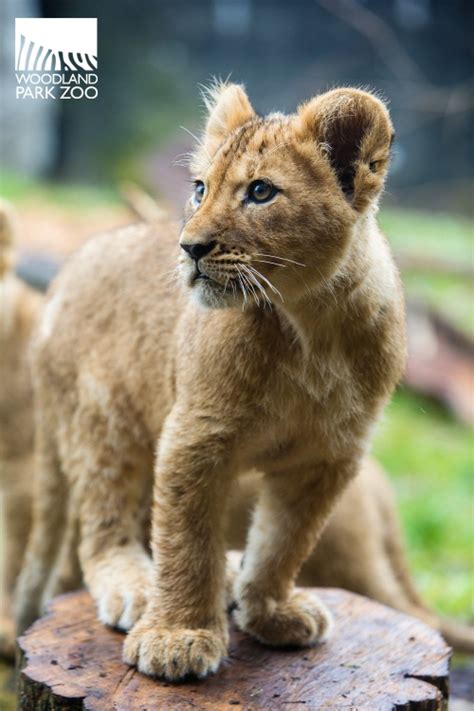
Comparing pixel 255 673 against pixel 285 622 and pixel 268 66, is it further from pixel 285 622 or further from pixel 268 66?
pixel 268 66

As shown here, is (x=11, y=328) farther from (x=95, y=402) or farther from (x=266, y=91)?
(x=266, y=91)

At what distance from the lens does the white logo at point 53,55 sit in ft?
12.4

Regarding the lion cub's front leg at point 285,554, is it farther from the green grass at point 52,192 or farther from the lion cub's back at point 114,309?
the green grass at point 52,192

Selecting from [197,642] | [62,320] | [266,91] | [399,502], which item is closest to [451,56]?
[266,91]

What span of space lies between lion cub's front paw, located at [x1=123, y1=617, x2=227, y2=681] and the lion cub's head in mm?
1089

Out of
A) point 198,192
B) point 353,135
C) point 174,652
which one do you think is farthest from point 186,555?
point 353,135

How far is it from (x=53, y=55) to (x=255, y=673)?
7.58 ft

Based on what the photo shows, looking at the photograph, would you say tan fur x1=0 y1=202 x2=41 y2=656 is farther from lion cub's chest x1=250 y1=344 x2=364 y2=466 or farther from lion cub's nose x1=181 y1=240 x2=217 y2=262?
lion cub's nose x1=181 y1=240 x2=217 y2=262

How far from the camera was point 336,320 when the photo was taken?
318cm

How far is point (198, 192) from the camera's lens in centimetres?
314

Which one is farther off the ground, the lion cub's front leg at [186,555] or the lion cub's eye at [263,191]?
the lion cub's eye at [263,191]

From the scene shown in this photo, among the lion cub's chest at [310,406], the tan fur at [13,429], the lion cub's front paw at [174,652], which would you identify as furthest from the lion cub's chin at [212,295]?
the tan fur at [13,429]

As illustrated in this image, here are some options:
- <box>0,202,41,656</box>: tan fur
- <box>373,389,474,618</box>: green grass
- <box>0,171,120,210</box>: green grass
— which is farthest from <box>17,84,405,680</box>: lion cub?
<box>0,171,120,210</box>: green grass

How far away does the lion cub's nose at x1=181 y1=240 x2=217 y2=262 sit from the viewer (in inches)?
114
